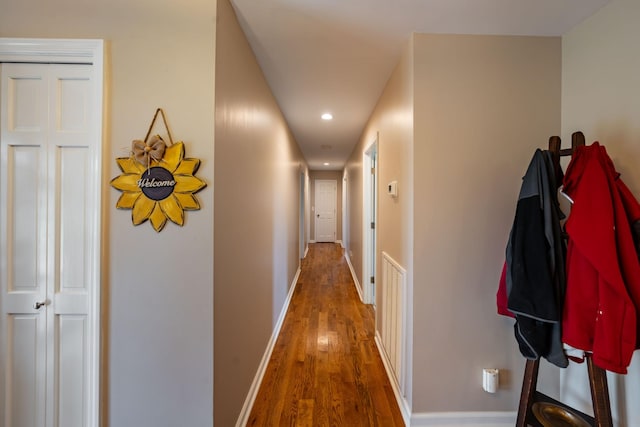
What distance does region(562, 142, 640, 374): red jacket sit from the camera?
0.91 metres

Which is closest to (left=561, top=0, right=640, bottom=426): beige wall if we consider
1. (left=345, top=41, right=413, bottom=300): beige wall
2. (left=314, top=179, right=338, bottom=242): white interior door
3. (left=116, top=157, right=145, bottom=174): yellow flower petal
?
(left=345, top=41, right=413, bottom=300): beige wall

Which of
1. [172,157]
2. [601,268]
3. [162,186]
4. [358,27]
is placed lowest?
[601,268]

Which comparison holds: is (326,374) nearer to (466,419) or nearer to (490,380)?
(466,419)

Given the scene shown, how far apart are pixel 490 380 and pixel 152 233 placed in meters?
1.94

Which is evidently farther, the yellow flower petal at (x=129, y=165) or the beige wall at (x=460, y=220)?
the beige wall at (x=460, y=220)

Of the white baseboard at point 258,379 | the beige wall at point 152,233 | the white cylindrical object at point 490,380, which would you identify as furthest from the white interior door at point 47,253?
the white cylindrical object at point 490,380

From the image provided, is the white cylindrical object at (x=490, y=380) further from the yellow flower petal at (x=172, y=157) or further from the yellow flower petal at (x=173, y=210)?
the yellow flower petal at (x=172, y=157)

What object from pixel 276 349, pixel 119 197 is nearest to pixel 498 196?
pixel 119 197

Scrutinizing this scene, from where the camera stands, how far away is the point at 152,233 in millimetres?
1067

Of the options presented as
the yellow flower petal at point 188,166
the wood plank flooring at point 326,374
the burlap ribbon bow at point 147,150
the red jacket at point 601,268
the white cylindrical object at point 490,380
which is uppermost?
the burlap ribbon bow at point 147,150

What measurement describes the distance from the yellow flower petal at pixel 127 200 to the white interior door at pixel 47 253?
7.3 inches

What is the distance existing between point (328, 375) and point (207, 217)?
157 cm

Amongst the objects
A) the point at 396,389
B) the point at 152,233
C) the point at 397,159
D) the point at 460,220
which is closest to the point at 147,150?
the point at 152,233

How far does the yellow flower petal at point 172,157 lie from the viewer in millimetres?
1054
